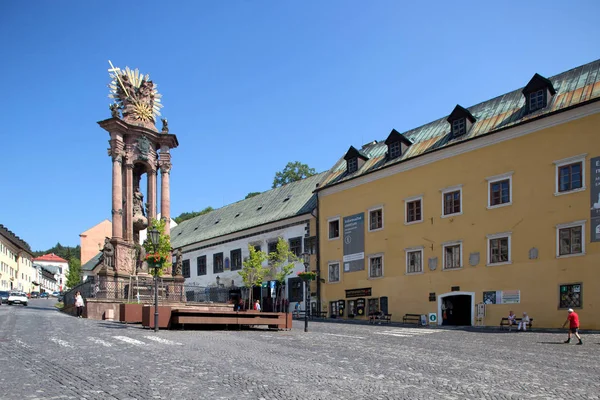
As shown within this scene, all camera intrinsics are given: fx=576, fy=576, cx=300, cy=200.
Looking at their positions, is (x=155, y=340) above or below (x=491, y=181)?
below

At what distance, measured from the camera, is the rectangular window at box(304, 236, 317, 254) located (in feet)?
134

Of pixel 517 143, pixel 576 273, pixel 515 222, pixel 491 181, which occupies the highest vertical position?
pixel 517 143

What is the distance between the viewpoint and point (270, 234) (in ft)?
151

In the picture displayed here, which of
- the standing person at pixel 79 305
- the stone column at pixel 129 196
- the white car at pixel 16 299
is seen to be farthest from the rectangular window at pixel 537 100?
the white car at pixel 16 299

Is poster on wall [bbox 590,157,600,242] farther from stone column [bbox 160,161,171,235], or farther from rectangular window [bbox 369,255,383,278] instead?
stone column [bbox 160,161,171,235]

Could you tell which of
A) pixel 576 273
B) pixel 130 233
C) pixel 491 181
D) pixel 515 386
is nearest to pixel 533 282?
pixel 576 273

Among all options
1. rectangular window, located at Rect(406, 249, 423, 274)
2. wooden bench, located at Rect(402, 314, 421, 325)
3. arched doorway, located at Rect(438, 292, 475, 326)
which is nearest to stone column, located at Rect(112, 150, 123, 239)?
rectangular window, located at Rect(406, 249, 423, 274)

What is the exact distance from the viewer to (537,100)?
29.0 m

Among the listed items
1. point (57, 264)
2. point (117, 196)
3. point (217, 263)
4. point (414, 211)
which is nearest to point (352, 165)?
point (414, 211)

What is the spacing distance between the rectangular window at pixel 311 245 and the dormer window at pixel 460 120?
42.8 ft

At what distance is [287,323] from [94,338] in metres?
9.02

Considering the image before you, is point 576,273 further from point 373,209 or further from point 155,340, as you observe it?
point 155,340

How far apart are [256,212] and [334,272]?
14291 millimetres

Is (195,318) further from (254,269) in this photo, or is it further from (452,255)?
(254,269)
